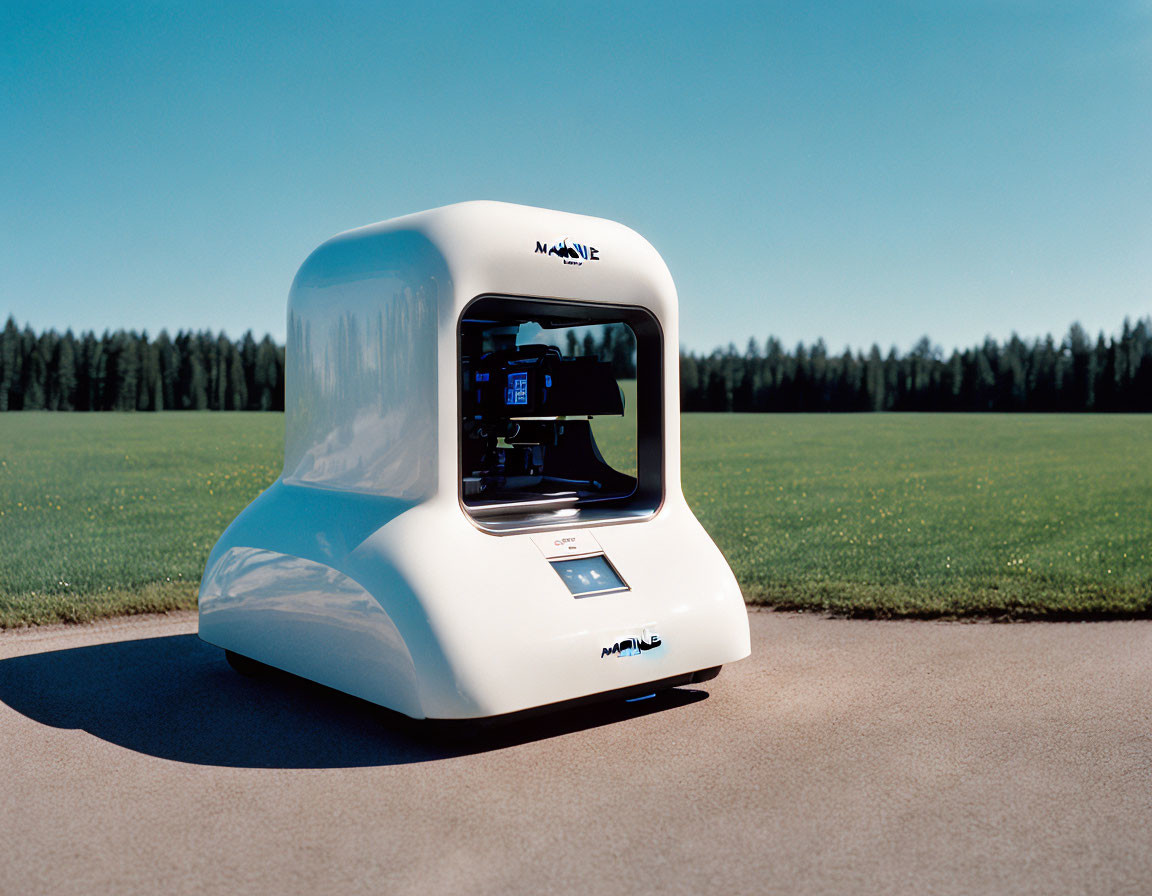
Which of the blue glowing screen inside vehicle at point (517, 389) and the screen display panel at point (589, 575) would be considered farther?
the blue glowing screen inside vehicle at point (517, 389)

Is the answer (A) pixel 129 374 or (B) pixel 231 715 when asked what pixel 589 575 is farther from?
(A) pixel 129 374

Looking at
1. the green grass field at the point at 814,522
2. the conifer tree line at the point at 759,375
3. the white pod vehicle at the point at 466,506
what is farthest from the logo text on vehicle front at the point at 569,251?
the conifer tree line at the point at 759,375

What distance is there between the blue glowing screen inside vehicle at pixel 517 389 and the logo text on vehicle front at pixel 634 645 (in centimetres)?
170

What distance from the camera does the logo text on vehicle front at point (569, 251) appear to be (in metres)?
5.96

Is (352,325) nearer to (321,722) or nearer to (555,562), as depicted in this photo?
(555,562)

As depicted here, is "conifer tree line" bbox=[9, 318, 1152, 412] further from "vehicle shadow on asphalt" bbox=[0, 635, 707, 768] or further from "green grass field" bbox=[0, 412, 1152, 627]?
"vehicle shadow on asphalt" bbox=[0, 635, 707, 768]

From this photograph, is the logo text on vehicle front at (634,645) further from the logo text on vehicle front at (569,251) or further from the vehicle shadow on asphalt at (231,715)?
the logo text on vehicle front at (569,251)

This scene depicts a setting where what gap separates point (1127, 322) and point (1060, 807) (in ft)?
368

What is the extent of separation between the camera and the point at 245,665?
6797mm

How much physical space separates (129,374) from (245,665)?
79.2m

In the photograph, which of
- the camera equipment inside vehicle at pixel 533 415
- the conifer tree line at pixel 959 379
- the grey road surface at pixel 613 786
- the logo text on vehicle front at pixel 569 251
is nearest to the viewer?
the grey road surface at pixel 613 786

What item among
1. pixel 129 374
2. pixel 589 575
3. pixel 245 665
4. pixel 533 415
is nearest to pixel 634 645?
pixel 589 575

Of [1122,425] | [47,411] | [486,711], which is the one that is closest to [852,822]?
[486,711]

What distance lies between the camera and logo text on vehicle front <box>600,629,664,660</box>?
18.4 feet
